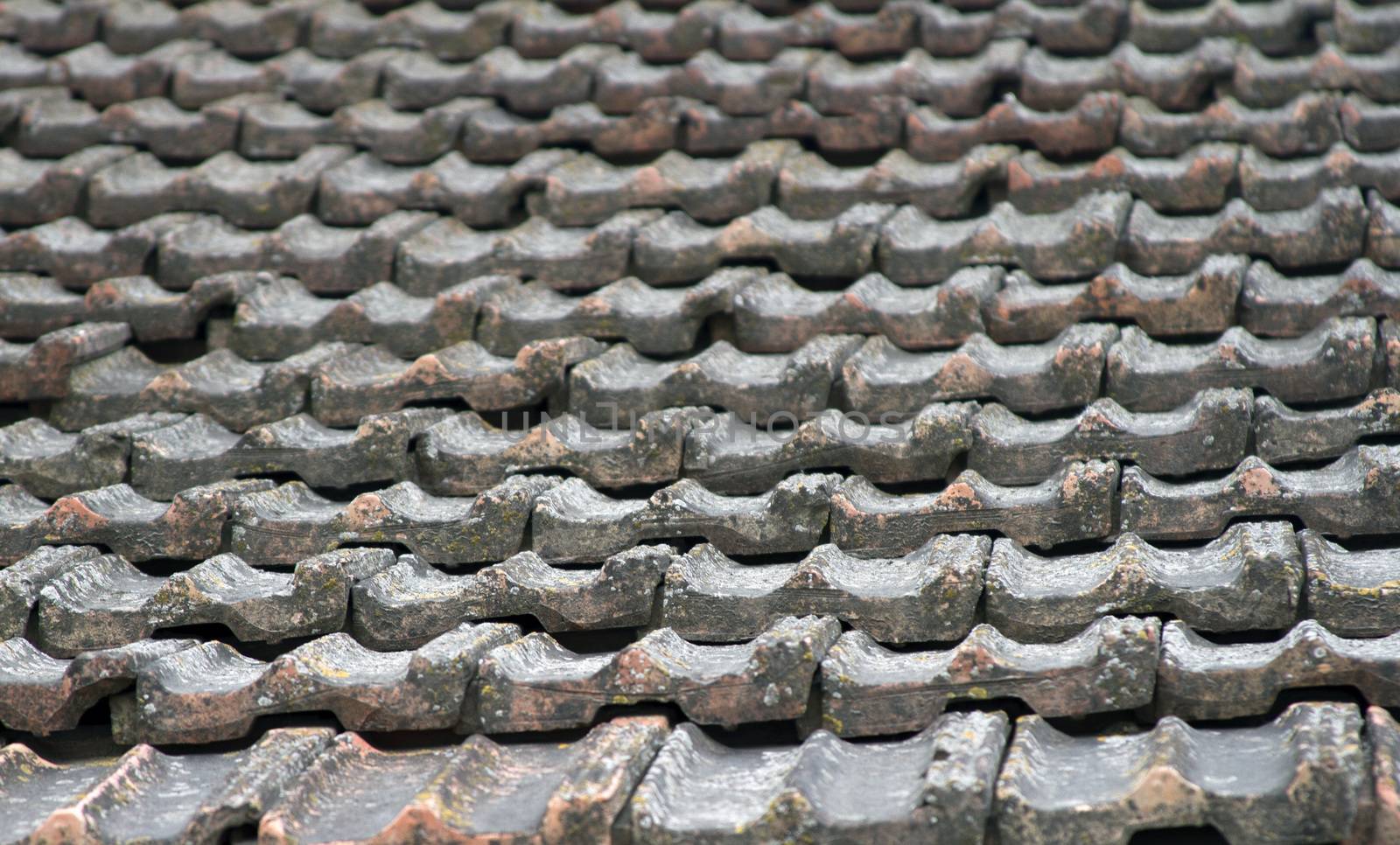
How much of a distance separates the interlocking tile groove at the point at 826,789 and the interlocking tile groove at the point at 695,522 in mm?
470

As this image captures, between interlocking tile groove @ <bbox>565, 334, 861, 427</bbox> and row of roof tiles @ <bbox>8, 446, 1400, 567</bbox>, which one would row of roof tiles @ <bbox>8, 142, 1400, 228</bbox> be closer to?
interlocking tile groove @ <bbox>565, 334, 861, 427</bbox>

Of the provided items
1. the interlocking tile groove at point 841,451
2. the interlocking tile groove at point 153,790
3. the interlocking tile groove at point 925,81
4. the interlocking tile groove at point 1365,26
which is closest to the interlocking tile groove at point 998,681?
the interlocking tile groove at point 841,451

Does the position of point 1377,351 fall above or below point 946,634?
above

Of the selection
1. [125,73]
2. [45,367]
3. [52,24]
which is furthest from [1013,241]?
[52,24]

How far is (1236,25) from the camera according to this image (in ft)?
11.2

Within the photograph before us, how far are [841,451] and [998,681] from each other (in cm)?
67

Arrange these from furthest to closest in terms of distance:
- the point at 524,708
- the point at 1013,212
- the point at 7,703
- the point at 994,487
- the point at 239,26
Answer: the point at 239,26, the point at 1013,212, the point at 994,487, the point at 7,703, the point at 524,708

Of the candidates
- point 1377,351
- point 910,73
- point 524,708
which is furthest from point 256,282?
point 1377,351

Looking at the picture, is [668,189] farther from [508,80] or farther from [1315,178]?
[1315,178]

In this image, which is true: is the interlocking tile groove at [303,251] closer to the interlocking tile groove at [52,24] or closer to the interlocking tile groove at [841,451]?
the interlocking tile groove at [841,451]

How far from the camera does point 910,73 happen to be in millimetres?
3400

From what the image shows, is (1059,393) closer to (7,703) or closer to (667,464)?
(667,464)

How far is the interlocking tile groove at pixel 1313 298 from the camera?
8.15 feet

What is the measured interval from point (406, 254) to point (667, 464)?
103 cm
